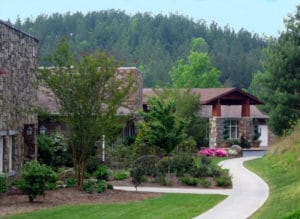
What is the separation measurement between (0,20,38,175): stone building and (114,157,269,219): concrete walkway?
376 cm

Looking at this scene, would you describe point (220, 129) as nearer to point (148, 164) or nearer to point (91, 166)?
point (148, 164)

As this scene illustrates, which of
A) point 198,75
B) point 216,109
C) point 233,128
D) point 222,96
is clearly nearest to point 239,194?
point 222,96

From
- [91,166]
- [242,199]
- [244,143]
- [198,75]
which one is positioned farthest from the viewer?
[198,75]

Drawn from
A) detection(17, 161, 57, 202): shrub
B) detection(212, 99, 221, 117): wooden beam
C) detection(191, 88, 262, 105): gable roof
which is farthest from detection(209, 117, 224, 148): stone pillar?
detection(17, 161, 57, 202): shrub

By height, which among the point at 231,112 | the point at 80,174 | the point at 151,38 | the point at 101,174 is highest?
the point at 151,38

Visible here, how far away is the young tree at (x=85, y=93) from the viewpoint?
19.9 meters

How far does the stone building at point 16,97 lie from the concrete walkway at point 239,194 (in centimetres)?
376

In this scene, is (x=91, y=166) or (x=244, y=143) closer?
(x=91, y=166)

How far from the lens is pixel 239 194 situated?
20.2 m

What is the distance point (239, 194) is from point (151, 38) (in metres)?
121

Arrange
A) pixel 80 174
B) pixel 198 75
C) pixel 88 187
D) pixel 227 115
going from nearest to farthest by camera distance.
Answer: pixel 88 187 → pixel 80 174 → pixel 227 115 → pixel 198 75

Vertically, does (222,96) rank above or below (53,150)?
above

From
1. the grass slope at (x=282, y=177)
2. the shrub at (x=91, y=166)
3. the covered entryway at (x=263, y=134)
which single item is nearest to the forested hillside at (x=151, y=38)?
the covered entryway at (x=263, y=134)

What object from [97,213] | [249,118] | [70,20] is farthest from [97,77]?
[70,20]
